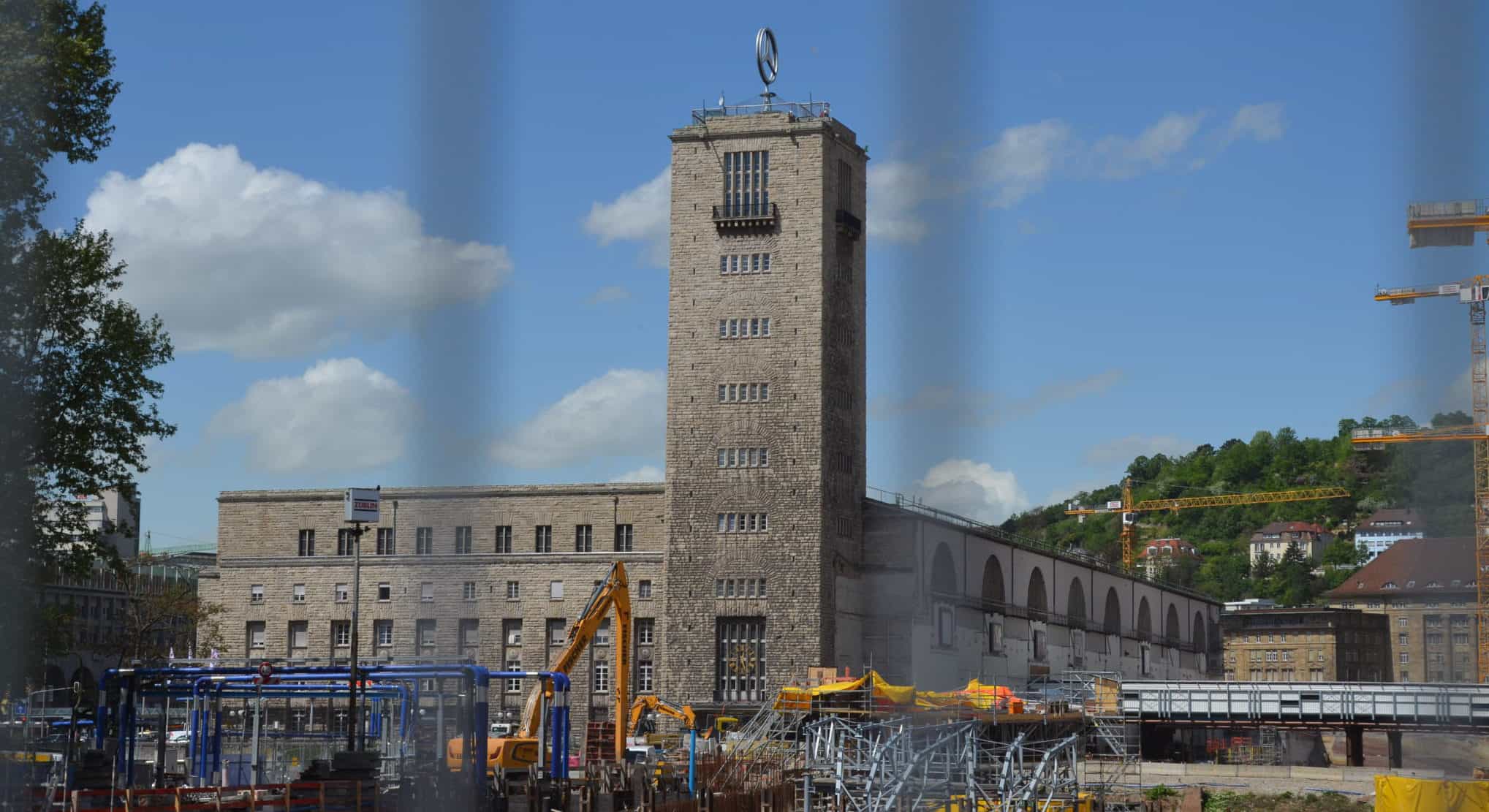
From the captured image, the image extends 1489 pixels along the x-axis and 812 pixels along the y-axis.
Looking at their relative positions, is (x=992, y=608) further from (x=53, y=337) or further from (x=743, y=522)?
(x=53, y=337)

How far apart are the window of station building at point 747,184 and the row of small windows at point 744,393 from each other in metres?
8.08

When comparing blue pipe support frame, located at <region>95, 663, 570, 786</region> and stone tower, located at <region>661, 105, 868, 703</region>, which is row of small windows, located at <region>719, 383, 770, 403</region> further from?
blue pipe support frame, located at <region>95, 663, 570, 786</region>

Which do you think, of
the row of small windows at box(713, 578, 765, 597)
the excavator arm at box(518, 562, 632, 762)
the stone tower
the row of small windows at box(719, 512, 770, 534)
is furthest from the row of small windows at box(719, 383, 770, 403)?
the excavator arm at box(518, 562, 632, 762)

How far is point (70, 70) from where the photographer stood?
30125mm

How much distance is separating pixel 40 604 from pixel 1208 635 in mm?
108425

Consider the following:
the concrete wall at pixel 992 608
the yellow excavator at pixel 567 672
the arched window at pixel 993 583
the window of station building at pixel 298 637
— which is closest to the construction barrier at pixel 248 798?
the yellow excavator at pixel 567 672

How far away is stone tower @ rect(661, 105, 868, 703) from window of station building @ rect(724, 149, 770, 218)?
2.8 inches

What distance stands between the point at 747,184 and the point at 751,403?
10465 mm

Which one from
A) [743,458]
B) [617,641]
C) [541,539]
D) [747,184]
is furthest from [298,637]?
[617,641]

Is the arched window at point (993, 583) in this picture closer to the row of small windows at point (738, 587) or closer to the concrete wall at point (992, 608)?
the concrete wall at point (992, 608)

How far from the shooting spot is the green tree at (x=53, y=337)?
2756 centimetres

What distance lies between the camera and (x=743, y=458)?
77.1 m

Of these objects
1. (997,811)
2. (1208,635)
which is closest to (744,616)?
(997,811)

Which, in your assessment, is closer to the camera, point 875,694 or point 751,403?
point 875,694
